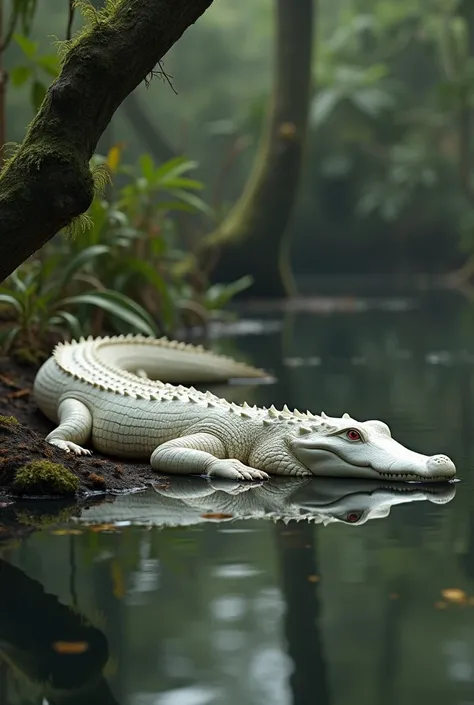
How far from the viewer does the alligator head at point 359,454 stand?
404 centimetres

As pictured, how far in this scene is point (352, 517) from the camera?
353cm

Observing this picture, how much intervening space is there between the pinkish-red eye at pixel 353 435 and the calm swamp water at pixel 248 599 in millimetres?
162

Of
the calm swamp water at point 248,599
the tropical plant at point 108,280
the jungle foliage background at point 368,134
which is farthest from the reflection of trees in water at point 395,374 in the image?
the jungle foliage background at point 368,134

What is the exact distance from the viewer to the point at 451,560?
119 inches

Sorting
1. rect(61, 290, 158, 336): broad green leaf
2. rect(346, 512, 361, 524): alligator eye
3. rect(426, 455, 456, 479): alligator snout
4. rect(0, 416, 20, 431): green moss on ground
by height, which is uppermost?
rect(61, 290, 158, 336): broad green leaf

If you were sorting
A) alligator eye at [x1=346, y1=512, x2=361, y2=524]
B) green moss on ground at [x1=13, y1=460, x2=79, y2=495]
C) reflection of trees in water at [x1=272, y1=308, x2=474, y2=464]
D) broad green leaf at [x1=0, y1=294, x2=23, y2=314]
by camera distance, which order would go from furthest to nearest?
broad green leaf at [x1=0, y1=294, x2=23, y2=314] → reflection of trees in water at [x1=272, y1=308, x2=474, y2=464] → green moss on ground at [x1=13, y1=460, x2=79, y2=495] → alligator eye at [x1=346, y1=512, x2=361, y2=524]

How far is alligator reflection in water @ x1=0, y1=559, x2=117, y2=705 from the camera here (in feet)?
7.09

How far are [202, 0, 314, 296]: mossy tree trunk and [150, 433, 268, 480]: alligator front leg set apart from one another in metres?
12.9

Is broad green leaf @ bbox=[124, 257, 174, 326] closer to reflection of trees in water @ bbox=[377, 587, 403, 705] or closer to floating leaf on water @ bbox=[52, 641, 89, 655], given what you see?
reflection of trees in water @ bbox=[377, 587, 403, 705]

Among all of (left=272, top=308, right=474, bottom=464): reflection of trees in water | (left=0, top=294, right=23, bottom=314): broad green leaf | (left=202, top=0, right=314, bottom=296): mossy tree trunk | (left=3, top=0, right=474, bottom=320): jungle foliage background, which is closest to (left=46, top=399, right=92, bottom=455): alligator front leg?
(left=272, top=308, right=474, bottom=464): reflection of trees in water

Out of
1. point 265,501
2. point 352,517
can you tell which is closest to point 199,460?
point 265,501

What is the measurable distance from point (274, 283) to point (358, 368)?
9.71m

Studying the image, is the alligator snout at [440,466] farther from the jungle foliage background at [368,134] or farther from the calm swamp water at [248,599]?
the jungle foliage background at [368,134]

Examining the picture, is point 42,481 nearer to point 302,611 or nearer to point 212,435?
point 212,435
